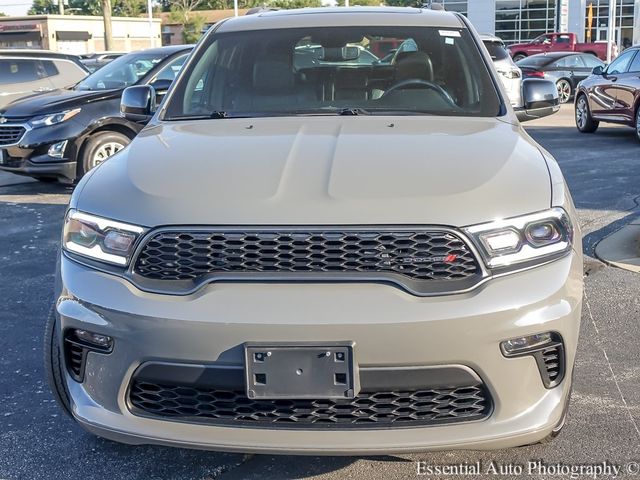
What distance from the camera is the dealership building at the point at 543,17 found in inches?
1897

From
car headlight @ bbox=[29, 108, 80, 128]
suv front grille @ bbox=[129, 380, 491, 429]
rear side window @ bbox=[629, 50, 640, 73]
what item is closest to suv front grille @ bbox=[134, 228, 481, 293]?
suv front grille @ bbox=[129, 380, 491, 429]

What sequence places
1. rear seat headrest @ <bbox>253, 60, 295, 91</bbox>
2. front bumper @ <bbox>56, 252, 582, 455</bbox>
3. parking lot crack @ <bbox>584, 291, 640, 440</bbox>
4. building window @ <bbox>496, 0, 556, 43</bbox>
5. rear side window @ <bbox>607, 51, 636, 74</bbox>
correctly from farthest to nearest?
building window @ <bbox>496, 0, 556, 43</bbox>
rear side window @ <bbox>607, 51, 636, 74</bbox>
rear seat headrest @ <bbox>253, 60, 295, 91</bbox>
parking lot crack @ <bbox>584, 291, 640, 440</bbox>
front bumper @ <bbox>56, 252, 582, 455</bbox>

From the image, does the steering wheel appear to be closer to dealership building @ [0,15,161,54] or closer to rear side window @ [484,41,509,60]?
rear side window @ [484,41,509,60]

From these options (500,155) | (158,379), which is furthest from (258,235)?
(500,155)

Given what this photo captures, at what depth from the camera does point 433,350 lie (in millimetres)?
2475

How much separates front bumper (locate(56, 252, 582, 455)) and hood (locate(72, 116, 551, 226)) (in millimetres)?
251

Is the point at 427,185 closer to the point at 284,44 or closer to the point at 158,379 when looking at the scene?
the point at 158,379

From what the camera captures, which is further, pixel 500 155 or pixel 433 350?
pixel 500 155

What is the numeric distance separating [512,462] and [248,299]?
1.37 metres

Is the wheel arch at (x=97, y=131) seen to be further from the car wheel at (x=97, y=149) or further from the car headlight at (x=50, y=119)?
the car headlight at (x=50, y=119)

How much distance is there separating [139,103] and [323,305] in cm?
252

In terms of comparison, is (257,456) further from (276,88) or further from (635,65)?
(635,65)

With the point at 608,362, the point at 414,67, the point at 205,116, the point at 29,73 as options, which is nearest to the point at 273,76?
the point at 205,116

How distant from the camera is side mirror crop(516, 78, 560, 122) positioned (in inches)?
177
